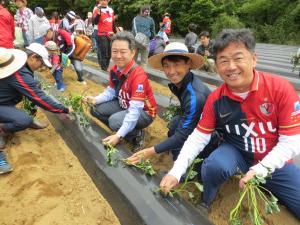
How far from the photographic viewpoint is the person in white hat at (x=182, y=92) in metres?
2.76

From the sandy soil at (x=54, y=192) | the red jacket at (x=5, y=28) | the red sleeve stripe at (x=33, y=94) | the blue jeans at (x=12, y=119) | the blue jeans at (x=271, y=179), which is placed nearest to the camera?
the blue jeans at (x=271, y=179)

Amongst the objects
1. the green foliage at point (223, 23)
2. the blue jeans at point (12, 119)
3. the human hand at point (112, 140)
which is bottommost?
the green foliage at point (223, 23)

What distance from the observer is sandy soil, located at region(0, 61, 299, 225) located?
2510mm

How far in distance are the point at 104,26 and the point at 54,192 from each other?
532 cm

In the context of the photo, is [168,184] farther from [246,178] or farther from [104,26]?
[104,26]

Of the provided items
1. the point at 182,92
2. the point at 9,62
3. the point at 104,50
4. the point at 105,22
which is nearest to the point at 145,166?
the point at 182,92

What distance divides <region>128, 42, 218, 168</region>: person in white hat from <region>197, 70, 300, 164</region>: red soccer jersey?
27 centimetres

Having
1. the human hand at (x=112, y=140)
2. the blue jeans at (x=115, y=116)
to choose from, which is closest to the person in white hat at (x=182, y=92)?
the human hand at (x=112, y=140)

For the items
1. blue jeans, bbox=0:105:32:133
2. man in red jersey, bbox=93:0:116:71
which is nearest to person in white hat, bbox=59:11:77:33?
man in red jersey, bbox=93:0:116:71

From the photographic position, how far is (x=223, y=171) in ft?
7.71

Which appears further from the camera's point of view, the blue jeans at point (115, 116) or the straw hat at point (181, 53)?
the blue jeans at point (115, 116)

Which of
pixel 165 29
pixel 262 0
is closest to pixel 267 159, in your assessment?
pixel 165 29

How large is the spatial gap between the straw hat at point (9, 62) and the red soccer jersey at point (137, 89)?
964mm

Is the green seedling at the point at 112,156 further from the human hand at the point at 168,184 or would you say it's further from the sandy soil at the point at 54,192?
the human hand at the point at 168,184
